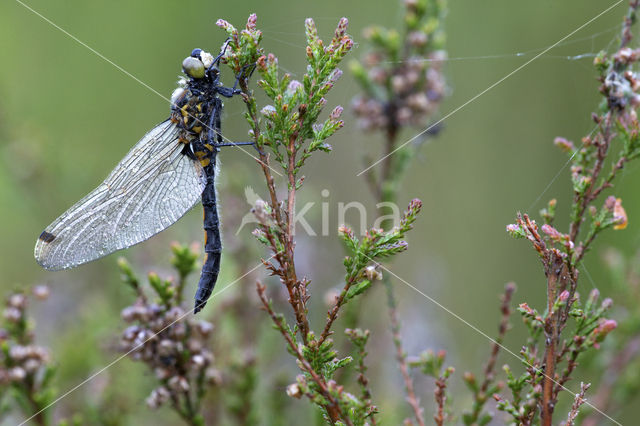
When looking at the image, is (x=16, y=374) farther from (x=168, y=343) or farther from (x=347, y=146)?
(x=347, y=146)

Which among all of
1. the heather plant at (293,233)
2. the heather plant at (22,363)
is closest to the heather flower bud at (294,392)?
the heather plant at (293,233)

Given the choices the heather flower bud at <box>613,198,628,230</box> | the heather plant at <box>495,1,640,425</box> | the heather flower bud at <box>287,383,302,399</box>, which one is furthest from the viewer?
the heather flower bud at <box>613,198,628,230</box>

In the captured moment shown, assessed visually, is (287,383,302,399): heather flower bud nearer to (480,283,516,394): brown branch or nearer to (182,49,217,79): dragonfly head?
(480,283,516,394): brown branch

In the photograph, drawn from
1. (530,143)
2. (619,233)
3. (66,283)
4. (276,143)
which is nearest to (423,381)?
(619,233)

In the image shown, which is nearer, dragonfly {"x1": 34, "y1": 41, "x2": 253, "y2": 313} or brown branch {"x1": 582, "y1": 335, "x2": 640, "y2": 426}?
dragonfly {"x1": 34, "y1": 41, "x2": 253, "y2": 313}

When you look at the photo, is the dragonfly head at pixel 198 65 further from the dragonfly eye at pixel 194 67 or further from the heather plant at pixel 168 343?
the heather plant at pixel 168 343

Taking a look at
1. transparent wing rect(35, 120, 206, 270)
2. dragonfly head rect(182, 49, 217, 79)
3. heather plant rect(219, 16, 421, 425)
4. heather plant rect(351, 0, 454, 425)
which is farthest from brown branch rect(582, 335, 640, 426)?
dragonfly head rect(182, 49, 217, 79)

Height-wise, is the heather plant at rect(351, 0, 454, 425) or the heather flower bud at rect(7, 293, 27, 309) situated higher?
the heather plant at rect(351, 0, 454, 425)

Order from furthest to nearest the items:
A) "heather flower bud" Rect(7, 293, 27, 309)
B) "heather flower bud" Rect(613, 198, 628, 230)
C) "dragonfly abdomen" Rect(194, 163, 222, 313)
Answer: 1. "dragonfly abdomen" Rect(194, 163, 222, 313)
2. "heather flower bud" Rect(7, 293, 27, 309)
3. "heather flower bud" Rect(613, 198, 628, 230)
